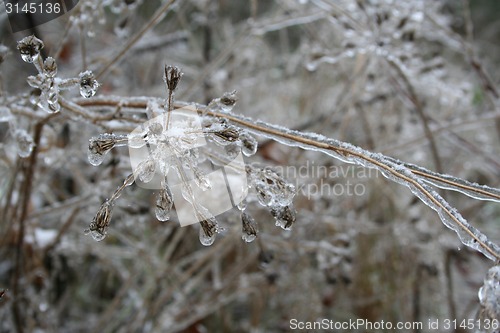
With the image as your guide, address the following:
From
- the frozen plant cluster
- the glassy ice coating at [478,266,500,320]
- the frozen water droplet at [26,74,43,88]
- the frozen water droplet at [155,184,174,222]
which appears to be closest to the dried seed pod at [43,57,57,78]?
the frozen water droplet at [26,74,43,88]

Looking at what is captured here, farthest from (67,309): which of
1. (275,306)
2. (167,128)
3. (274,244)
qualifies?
(167,128)

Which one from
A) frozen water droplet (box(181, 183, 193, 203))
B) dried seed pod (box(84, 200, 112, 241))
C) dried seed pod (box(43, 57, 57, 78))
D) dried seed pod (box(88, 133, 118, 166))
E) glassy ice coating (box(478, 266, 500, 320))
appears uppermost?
dried seed pod (box(43, 57, 57, 78))

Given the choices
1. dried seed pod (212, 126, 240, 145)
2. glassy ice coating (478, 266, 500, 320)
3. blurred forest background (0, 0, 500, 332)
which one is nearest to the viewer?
glassy ice coating (478, 266, 500, 320)

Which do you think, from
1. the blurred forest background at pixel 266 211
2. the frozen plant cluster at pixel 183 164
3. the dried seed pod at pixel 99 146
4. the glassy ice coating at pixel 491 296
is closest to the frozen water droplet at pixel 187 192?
the frozen plant cluster at pixel 183 164

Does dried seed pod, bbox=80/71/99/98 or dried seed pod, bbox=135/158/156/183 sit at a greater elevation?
dried seed pod, bbox=80/71/99/98

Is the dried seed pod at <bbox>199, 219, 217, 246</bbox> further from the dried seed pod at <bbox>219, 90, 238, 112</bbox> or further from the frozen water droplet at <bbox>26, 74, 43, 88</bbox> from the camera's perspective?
the frozen water droplet at <bbox>26, 74, 43, 88</bbox>

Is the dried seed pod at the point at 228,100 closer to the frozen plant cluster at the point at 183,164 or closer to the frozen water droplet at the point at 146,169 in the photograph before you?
the frozen plant cluster at the point at 183,164

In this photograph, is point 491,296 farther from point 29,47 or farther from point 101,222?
point 29,47
